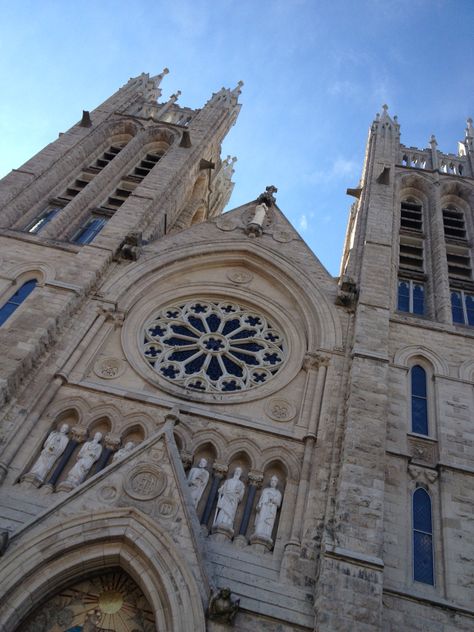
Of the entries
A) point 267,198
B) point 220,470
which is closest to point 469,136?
point 267,198

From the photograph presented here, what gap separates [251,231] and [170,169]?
4.59 meters

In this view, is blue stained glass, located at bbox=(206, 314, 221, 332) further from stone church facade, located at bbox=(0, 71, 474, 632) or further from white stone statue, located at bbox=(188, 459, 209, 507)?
white stone statue, located at bbox=(188, 459, 209, 507)

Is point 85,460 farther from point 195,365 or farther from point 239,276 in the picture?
point 239,276

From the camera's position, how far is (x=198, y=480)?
1005 centimetres

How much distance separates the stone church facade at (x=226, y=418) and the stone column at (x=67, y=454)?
0.03m

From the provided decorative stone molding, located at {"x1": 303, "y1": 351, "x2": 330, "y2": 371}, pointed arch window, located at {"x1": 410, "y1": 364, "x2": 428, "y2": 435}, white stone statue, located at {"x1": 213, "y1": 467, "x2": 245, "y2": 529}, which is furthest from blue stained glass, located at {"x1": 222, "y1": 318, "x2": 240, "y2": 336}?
white stone statue, located at {"x1": 213, "y1": 467, "x2": 245, "y2": 529}

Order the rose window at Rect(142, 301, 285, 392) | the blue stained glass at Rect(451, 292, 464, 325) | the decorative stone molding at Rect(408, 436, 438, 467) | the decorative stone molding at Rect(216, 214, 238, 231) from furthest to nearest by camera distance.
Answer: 1. the decorative stone molding at Rect(216, 214, 238, 231)
2. the blue stained glass at Rect(451, 292, 464, 325)
3. the rose window at Rect(142, 301, 285, 392)
4. the decorative stone molding at Rect(408, 436, 438, 467)

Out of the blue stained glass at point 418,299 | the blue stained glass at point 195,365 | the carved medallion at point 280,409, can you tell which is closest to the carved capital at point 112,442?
the blue stained glass at point 195,365

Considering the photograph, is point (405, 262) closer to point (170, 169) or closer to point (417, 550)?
point (170, 169)

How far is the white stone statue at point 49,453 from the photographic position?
9.86 m

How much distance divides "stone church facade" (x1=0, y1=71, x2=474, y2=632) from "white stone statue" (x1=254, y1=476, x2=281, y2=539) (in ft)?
0.15

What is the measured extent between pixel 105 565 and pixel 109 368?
15.2 feet

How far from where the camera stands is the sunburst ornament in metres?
8.17

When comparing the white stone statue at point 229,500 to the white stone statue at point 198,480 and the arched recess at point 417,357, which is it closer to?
the white stone statue at point 198,480
